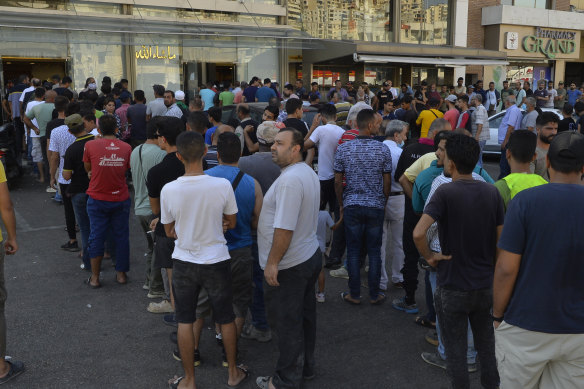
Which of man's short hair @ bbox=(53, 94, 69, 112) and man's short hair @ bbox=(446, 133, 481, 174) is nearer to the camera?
man's short hair @ bbox=(446, 133, 481, 174)

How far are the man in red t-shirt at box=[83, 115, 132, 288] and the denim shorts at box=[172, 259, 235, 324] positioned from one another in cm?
237

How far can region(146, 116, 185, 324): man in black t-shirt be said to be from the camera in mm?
4762

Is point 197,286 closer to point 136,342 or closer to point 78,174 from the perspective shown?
point 136,342

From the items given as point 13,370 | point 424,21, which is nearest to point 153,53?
point 424,21

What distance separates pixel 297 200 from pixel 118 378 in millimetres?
2041

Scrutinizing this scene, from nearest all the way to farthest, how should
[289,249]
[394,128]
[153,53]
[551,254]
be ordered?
1. [551,254]
2. [289,249]
3. [394,128]
4. [153,53]

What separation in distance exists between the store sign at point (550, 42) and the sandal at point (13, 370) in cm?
3039

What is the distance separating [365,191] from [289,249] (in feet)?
6.05

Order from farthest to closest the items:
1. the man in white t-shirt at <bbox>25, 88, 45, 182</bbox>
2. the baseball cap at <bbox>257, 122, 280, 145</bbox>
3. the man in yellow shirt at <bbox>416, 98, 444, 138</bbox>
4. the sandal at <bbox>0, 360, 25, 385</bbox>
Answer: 1. the man in white t-shirt at <bbox>25, 88, 45, 182</bbox>
2. the man in yellow shirt at <bbox>416, 98, 444, 138</bbox>
3. the baseball cap at <bbox>257, 122, 280, 145</bbox>
4. the sandal at <bbox>0, 360, 25, 385</bbox>

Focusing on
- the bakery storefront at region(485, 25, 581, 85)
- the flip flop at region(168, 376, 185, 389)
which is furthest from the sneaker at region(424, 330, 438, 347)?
the bakery storefront at region(485, 25, 581, 85)

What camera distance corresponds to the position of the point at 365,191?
543cm

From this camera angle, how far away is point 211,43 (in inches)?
741

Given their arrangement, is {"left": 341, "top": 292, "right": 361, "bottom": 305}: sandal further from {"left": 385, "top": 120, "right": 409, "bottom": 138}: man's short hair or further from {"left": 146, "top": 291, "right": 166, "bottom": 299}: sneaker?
{"left": 146, "top": 291, "right": 166, "bottom": 299}: sneaker

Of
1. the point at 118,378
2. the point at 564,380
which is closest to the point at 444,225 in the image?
the point at 564,380
